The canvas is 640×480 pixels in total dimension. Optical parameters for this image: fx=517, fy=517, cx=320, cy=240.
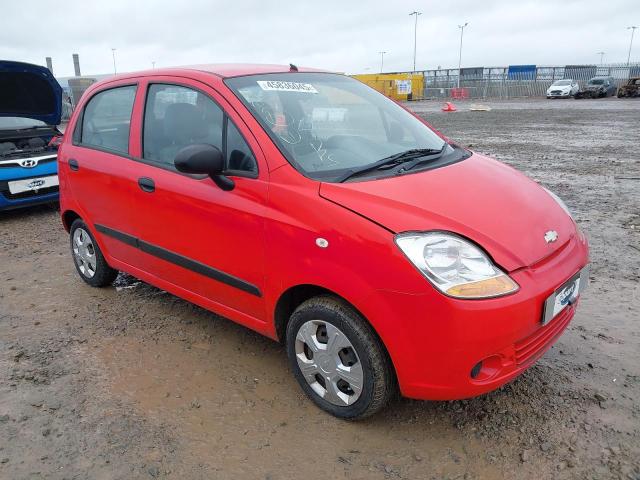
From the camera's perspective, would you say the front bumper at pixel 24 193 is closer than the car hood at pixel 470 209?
No

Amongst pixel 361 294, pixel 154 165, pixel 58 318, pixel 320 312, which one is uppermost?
pixel 154 165

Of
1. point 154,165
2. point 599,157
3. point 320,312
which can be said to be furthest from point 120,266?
point 599,157

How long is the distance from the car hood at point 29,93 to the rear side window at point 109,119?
302 centimetres

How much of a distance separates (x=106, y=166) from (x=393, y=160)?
2082 millimetres

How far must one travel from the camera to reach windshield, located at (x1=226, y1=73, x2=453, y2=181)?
2.77m

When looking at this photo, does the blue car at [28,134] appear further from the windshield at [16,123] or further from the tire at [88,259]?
the tire at [88,259]

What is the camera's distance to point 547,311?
2303mm

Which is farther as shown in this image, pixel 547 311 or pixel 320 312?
pixel 320 312

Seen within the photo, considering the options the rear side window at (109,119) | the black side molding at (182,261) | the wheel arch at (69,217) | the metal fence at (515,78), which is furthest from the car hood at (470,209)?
the metal fence at (515,78)

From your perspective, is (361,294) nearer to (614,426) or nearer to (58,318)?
(614,426)

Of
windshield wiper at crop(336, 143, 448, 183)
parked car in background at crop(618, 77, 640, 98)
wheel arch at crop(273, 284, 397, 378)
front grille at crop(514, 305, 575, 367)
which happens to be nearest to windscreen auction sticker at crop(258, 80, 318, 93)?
windshield wiper at crop(336, 143, 448, 183)

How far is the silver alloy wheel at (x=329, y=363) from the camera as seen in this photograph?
2.50 m

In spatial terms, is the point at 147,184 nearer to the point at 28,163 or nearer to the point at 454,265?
the point at 454,265

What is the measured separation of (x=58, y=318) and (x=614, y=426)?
3672 millimetres
